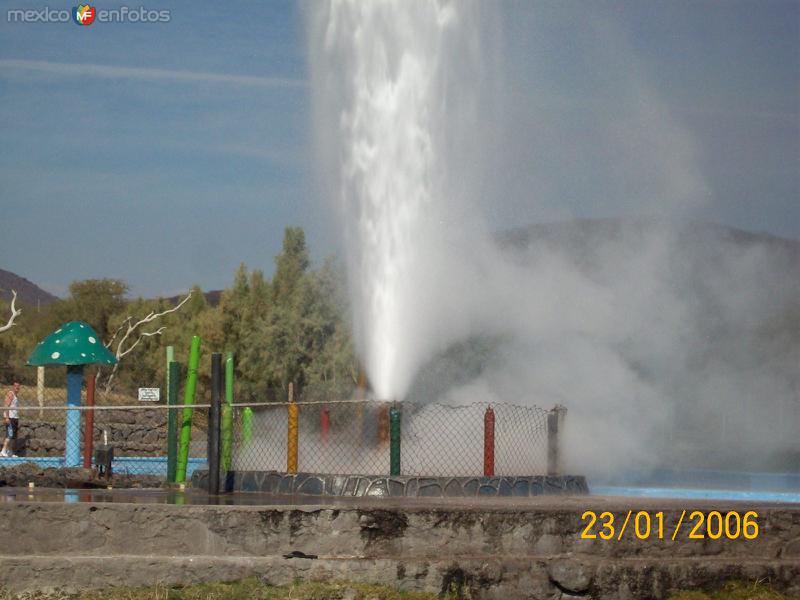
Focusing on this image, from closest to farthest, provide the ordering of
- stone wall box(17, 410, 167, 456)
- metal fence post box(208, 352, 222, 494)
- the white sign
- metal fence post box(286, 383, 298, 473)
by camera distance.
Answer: metal fence post box(208, 352, 222, 494)
metal fence post box(286, 383, 298, 473)
the white sign
stone wall box(17, 410, 167, 456)

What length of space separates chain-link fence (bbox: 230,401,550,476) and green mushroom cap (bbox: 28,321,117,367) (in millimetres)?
8091

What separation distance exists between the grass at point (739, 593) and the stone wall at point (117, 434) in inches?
645

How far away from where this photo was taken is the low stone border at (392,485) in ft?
31.6

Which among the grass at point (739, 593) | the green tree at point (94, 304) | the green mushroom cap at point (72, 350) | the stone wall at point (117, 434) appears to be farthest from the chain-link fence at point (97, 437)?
the green tree at point (94, 304)

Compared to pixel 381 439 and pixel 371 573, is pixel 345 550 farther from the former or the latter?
pixel 381 439

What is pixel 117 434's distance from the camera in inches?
1054

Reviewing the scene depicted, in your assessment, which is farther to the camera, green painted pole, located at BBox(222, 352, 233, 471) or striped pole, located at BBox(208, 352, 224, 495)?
green painted pole, located at BBox(222, 352, 233, 471)

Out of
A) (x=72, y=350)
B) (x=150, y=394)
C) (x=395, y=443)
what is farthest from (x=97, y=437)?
(x=395, y=443)

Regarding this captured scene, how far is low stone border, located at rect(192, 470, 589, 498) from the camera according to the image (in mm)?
A: 9633

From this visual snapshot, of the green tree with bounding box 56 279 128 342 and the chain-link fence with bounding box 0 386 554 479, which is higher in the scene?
the green tree with bounding box 56 279 128 342

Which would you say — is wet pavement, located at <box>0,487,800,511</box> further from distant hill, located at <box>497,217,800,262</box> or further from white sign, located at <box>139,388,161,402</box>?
distant hill, located at <box>497,217,800,262</box>

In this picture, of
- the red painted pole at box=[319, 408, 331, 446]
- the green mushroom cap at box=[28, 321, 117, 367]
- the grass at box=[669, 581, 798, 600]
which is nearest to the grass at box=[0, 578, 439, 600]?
the grass at box=[669, 581, 798, 600]

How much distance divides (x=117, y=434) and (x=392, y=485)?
1829cm

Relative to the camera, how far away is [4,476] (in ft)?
44.6
